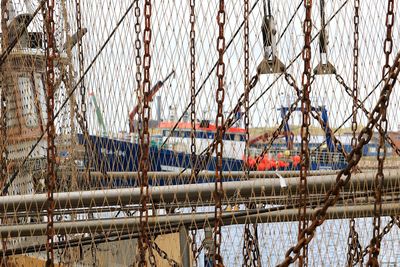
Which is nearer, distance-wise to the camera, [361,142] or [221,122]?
[361,142]

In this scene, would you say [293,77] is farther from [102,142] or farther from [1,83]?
[1,83]

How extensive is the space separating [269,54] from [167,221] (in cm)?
119

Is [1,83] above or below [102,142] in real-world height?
above

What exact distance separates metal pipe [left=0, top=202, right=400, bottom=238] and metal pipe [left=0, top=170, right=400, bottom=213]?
15 centimetres

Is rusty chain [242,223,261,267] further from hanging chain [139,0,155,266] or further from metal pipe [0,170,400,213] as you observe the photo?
hanging chain [139,0,155,266]

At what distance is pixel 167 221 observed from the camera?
232 cm

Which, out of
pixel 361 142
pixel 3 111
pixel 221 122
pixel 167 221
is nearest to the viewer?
pixel 361 142

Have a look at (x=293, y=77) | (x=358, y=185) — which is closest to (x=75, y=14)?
(x=293, y=77)

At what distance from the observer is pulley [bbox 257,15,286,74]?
320cm

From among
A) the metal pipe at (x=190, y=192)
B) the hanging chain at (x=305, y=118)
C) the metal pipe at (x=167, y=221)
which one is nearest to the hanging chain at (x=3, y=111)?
the metal pipe at (x=167, y=221)

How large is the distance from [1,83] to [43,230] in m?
2.46

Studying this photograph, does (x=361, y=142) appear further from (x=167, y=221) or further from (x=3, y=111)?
(x=3, y=111)

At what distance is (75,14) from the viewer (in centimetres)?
386

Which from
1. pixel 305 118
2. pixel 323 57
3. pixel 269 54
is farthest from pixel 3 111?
pixel 305 118
